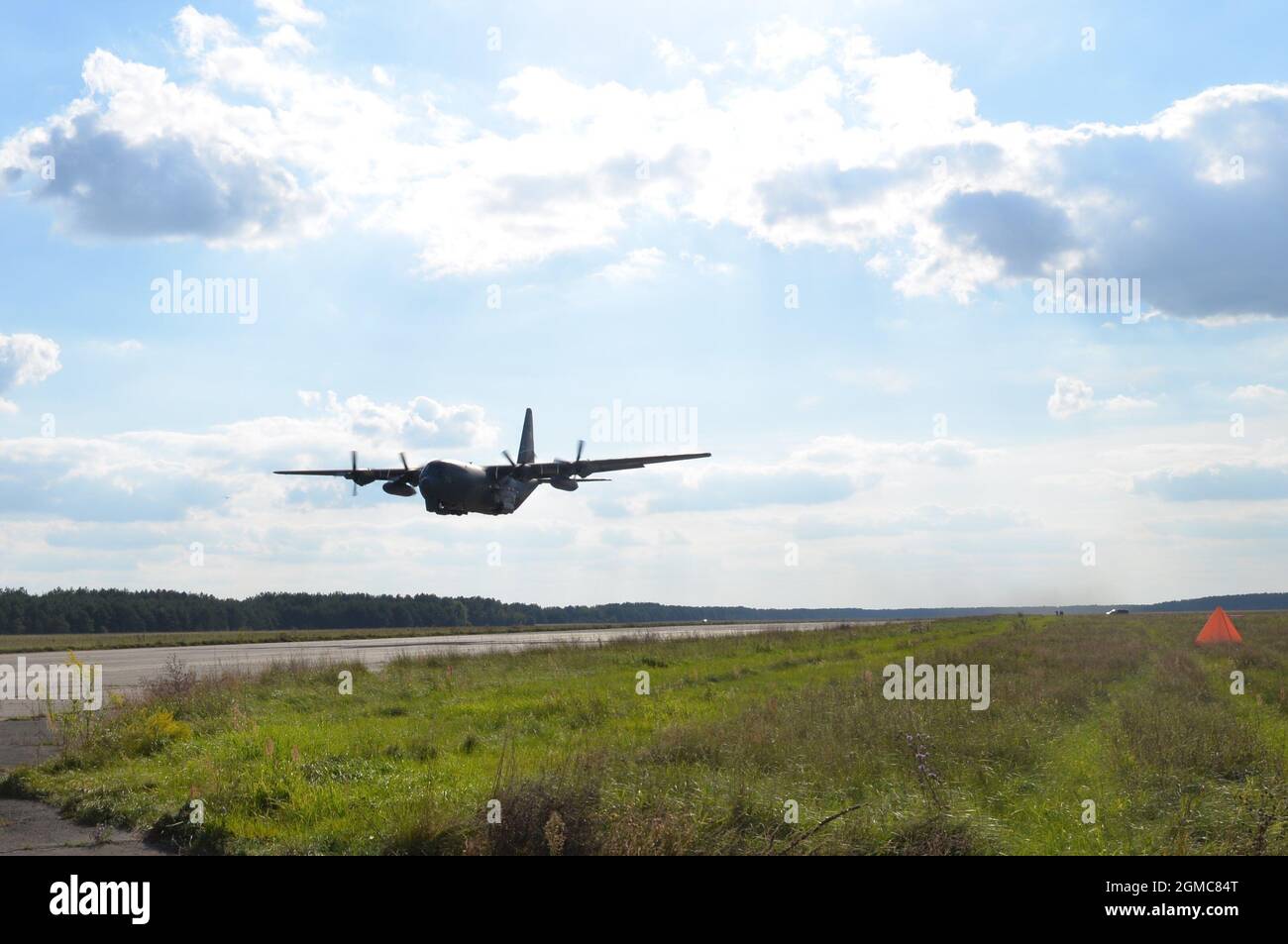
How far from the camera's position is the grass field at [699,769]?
950cm

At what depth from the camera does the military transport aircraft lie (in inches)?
1875

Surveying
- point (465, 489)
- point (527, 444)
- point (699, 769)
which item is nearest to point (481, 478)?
point (465, 489)

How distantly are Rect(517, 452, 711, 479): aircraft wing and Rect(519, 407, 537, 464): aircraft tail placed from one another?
1963cm

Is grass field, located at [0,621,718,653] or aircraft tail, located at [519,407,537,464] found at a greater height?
aircraft tail, located at [519,407,537,464]

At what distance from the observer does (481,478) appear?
161 ft

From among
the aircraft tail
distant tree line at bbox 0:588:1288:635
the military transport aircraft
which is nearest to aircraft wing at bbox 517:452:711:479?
the military transport aircraft

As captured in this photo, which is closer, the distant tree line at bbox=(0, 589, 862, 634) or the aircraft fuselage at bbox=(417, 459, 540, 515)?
the aircraft fuselage at bbox=(417, 459, 540, 515)

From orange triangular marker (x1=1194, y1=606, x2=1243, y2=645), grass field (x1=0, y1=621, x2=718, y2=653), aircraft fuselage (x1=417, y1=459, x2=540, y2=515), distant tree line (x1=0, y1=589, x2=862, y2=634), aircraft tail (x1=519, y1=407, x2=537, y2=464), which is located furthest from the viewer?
distant tree line (x1=0, y1=589, x2=862, y2=634)

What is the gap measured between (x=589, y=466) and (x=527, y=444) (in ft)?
76.5

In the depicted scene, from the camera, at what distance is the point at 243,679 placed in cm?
2659

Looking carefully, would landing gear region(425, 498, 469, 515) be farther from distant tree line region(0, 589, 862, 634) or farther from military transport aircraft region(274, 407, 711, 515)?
distant tree line region(0, 589, 862, 634)

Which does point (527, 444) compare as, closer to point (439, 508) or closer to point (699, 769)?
point (439, 508)
